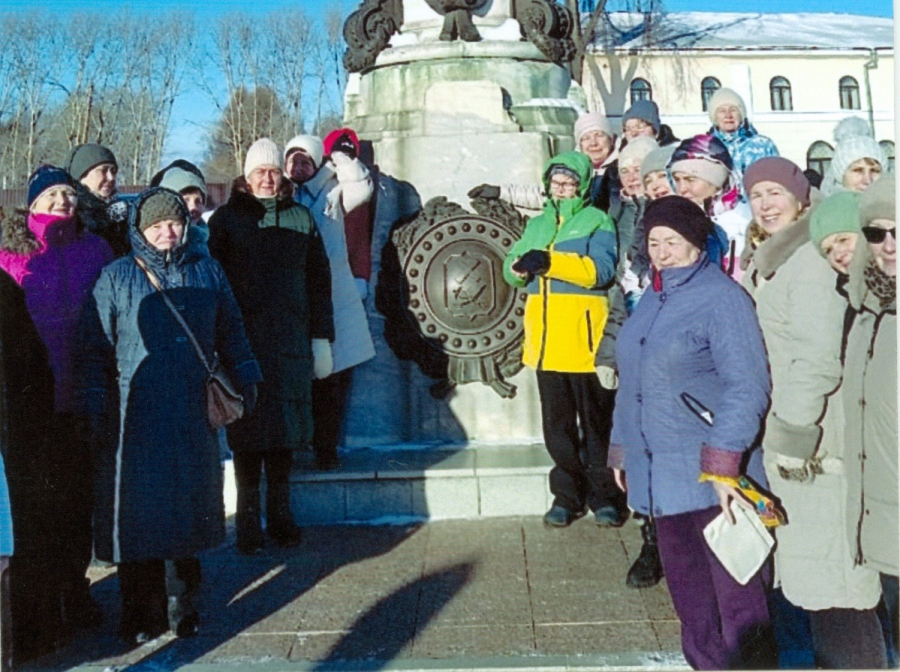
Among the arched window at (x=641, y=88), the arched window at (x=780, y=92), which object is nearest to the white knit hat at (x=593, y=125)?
the arched window at (x=780, y=92)

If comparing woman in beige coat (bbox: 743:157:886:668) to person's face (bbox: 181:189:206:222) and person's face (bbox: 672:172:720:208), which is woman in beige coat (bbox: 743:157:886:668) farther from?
person's face (bbox: 181:189:206:222)

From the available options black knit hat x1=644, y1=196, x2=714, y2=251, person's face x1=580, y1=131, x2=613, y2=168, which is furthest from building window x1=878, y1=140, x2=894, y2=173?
person's face x1=580, y1=131, x2=613, y2=168

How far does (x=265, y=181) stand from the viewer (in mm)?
4883

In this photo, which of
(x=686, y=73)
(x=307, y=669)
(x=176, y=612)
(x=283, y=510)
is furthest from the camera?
(x=686, y=73)

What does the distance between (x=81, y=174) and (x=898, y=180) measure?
10.5 feet

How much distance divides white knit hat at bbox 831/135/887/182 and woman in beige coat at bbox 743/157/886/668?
2.94 feet

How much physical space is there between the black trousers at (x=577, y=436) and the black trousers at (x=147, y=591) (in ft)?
Result: 6.03

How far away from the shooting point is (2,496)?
2.56 metres

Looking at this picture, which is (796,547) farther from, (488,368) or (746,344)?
(488,368)

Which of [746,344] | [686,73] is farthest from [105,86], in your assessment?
[686,73]

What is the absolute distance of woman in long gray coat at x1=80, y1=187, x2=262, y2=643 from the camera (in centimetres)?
379

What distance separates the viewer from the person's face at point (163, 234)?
3.81 m

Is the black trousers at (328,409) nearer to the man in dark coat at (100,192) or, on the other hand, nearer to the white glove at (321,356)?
the white glove at (321,356)

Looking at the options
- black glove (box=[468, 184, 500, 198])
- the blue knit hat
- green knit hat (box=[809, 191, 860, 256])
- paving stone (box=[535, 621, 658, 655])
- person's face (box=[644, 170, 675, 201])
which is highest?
black glove (box=[468, 184, 500, 198])
